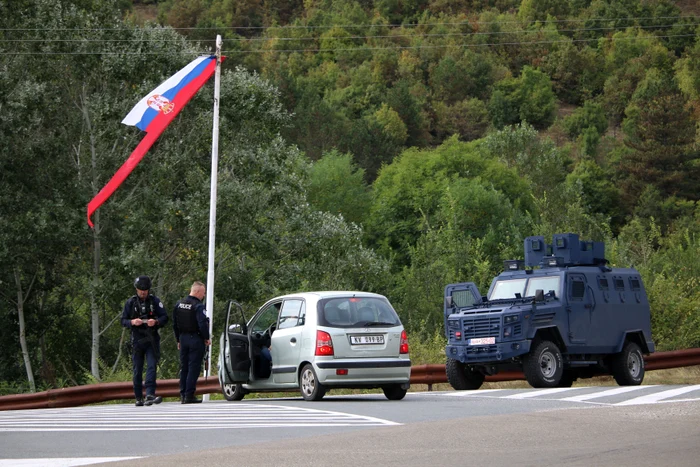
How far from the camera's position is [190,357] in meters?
17.5

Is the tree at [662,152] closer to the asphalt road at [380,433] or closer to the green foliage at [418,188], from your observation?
the green foliage at [418,188]

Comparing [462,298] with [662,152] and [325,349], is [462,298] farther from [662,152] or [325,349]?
[662,152]

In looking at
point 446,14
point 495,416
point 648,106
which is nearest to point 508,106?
point 648,106

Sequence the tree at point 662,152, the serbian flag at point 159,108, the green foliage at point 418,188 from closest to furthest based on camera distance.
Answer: the serbian flag at point 159,108, the green foliage at point 418,188, the tree at point 662,152

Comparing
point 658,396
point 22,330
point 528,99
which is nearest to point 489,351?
point 658,396

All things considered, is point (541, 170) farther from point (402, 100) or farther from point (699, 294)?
point (699, 294)

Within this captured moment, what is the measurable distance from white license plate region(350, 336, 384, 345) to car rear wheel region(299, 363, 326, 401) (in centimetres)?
73

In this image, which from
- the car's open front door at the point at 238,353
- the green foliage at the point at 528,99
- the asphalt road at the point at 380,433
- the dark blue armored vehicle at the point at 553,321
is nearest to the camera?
the asphalt road at the point at 380,433

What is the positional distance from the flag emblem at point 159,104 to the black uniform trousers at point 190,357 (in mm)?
8857

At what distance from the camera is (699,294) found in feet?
114

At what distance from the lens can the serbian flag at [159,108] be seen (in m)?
25.0

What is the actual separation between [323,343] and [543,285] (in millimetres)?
6889

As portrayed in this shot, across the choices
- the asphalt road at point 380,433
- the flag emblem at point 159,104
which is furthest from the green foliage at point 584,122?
the asphalt road at point 380,433

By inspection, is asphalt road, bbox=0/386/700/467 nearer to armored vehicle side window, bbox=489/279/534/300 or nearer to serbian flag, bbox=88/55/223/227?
armored vehicle side window, bbox=489/279/534/300
